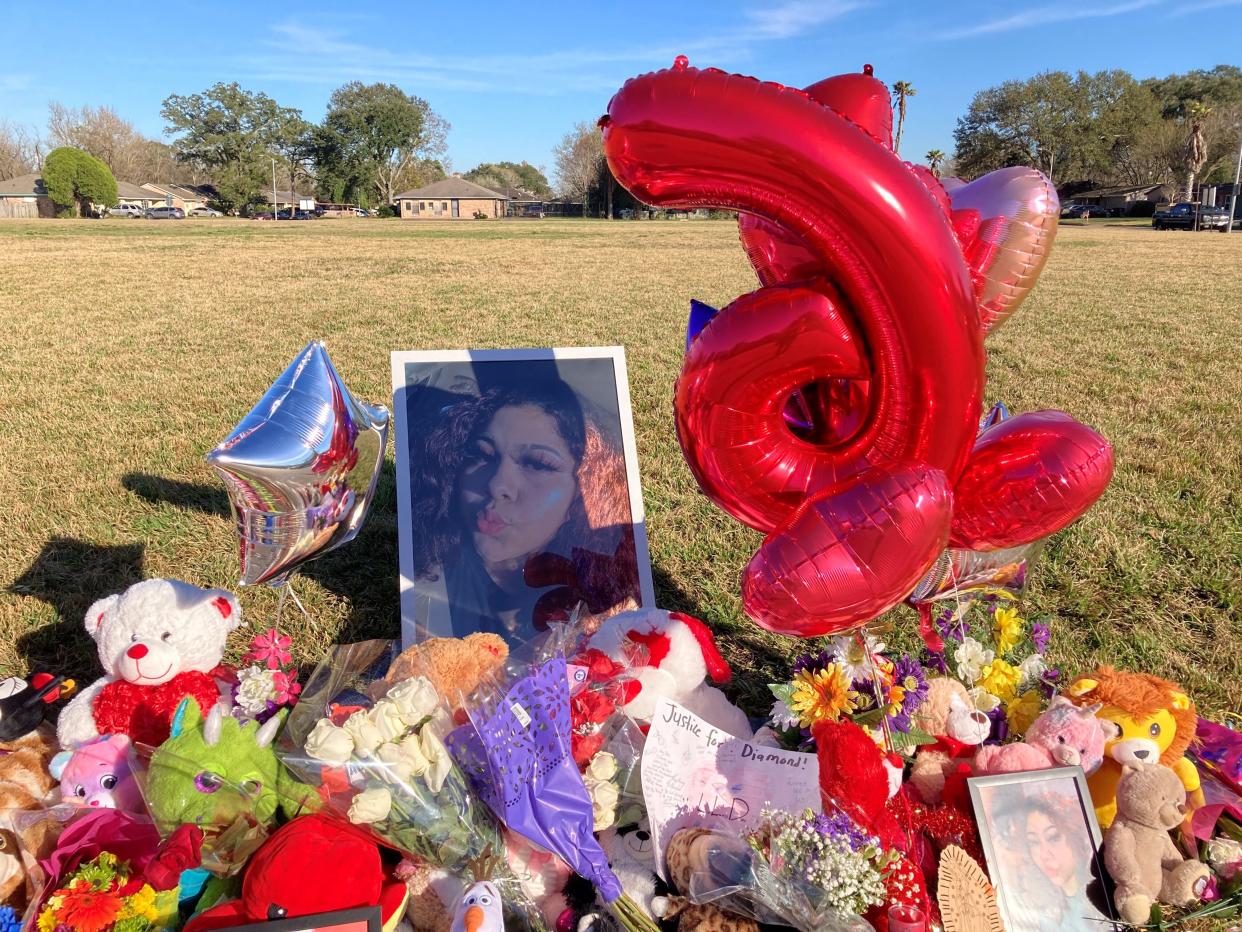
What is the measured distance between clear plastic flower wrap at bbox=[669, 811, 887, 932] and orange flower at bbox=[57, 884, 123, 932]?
42.5 inches

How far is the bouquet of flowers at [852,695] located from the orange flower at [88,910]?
4.75ft

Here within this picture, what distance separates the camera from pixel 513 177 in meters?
103

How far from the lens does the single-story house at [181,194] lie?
6838 centimetres

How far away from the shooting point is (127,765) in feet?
6.86

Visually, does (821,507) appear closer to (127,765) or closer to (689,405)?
(689,405)

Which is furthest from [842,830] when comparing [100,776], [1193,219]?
[1193,219]

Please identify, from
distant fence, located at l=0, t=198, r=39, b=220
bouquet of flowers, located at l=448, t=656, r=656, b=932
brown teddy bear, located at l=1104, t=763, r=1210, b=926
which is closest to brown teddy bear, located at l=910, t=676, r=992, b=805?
brown teddy bear, located at l=1104, t=763, r=1210, b=926

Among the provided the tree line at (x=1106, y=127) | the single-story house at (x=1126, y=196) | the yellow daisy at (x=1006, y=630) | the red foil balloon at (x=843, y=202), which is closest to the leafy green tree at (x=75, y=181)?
the tree line at (x=1106, y=127)

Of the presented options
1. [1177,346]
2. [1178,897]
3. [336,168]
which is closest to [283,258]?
[1177,346]

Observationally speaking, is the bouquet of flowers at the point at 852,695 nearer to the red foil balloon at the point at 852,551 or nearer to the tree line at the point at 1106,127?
the red foil balloon at the point at 852,551

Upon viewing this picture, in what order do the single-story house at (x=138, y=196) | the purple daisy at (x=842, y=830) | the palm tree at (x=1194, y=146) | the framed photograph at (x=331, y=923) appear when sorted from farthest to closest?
the single-story house at (x=138, y=196) → the palm tree at (x=1194, y=146) → the purple daisy at (x=842, y=830) → the framed photograph at (x=331, y=923)

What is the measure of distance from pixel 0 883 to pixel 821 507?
1.83 metres

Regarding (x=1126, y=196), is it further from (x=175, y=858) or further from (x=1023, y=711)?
(x=175, y=858)

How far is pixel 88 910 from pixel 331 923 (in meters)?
0.44
